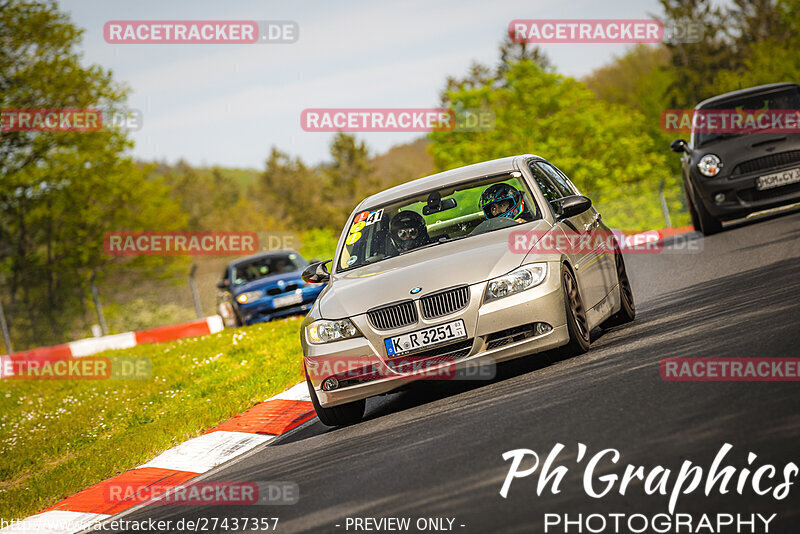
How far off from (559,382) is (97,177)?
38866 millimetres

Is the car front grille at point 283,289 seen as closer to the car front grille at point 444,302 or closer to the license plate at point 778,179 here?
the license plate at point 778,179

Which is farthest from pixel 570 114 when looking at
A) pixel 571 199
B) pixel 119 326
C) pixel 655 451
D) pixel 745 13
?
pixel 655 451

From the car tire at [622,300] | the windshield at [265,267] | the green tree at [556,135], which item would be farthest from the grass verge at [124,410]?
the green tree at [556,135]

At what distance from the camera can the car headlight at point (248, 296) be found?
19.0 meters

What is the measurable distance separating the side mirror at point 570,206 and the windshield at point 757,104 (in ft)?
27.7

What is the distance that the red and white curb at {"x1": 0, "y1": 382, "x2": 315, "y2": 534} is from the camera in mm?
6861

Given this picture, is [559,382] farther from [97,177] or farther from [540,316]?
[97,177]

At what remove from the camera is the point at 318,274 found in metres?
8.77

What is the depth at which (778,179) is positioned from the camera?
1469cm

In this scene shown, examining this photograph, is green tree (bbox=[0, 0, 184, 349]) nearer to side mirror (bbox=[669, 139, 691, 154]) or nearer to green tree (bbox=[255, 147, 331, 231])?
side mirror (bbox=[669, 139, 691, 154])

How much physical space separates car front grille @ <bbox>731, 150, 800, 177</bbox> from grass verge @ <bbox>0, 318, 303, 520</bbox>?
730cm

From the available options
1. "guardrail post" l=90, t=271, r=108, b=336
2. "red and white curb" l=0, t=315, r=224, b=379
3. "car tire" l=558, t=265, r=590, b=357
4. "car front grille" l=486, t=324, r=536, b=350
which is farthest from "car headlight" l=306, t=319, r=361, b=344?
"guardrail post" l=90, t=271, r=108, b=336

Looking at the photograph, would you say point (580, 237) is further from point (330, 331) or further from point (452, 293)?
point (330, 331)

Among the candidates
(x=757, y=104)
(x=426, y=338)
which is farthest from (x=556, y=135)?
(x=426, y=338)
